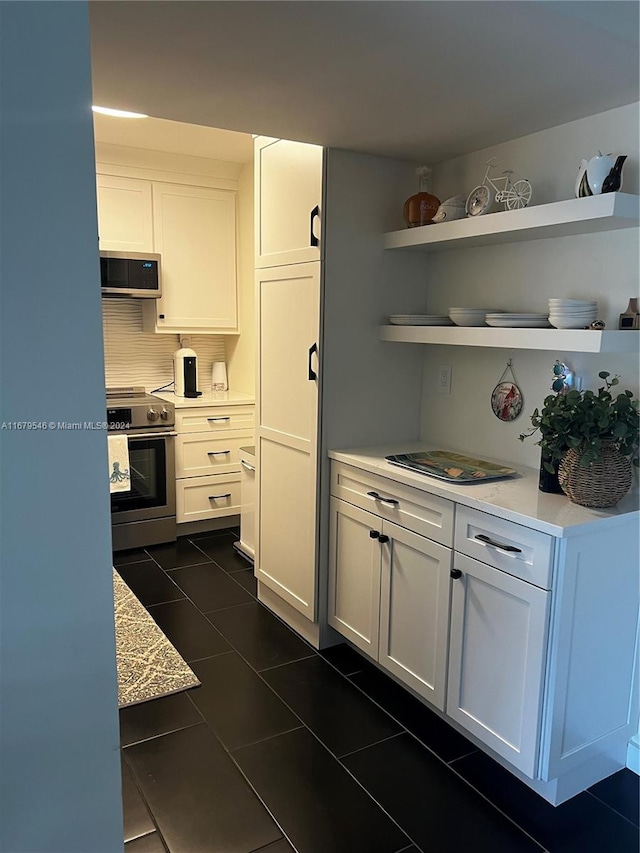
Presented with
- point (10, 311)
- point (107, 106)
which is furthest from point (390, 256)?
point (10, 311)

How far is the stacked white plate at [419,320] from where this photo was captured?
2562 mm

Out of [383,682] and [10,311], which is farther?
[383,682]

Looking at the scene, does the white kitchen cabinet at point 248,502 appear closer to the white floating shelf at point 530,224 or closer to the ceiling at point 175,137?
the white floating shelf at point 530,224

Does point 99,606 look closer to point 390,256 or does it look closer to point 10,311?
point 10,311

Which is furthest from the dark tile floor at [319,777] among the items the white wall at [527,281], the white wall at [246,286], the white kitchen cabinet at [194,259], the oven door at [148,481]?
the white kitchen cabinet at [194,259]

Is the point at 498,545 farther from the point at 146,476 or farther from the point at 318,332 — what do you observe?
the point at 146,476

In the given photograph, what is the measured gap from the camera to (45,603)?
42.0 inches

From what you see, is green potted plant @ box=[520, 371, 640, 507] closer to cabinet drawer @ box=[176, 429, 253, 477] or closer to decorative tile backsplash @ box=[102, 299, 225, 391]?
cabinet drawer @ box=[176, 429, 253, 477]

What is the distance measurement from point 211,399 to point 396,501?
2309 mm

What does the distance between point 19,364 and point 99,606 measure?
44cm

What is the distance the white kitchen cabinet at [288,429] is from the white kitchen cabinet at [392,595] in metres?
0.15

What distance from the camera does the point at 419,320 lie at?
8.56 ft

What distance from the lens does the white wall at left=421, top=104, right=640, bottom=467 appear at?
6.69ft

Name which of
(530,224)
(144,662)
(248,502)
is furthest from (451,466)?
(248,502)
